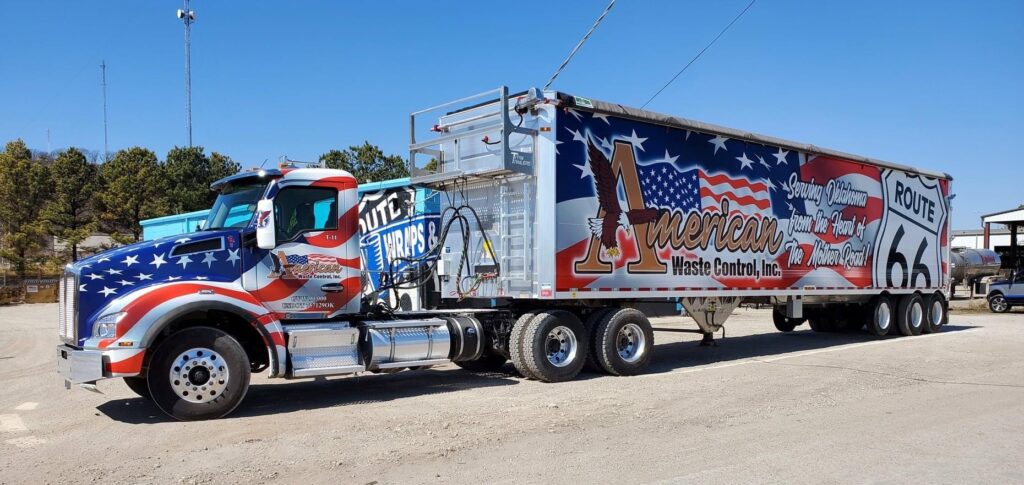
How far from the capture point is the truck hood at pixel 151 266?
8148mm

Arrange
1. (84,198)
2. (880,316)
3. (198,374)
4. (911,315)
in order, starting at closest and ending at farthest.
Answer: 1. (198,374)
2. (880,316)
3. (911,315)
4. (84,198)

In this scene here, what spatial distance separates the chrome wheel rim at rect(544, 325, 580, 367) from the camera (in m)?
11.1

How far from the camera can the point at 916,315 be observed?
60.8ft

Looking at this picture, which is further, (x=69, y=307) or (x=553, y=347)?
(x=553, y=347)

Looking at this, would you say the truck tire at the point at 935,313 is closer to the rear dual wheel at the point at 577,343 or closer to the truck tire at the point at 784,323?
the truck tire at the point at 784,323

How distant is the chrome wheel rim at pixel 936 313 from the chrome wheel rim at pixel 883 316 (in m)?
1.90

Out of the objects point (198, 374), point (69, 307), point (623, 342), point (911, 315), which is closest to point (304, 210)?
point (198, 374)

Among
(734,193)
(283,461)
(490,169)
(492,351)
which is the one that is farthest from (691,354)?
(283,461)

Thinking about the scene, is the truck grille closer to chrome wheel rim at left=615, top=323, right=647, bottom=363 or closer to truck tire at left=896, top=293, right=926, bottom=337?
chrome wheel rim at left=615, top=323, right=647, bottom=363

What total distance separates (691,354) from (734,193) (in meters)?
3.34

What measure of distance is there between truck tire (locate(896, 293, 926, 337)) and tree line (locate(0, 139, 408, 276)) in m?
36.7

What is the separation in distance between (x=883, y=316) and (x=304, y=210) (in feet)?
45.7

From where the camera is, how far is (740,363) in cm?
1326

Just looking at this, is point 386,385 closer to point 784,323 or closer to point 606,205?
point 606,205
